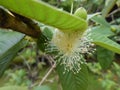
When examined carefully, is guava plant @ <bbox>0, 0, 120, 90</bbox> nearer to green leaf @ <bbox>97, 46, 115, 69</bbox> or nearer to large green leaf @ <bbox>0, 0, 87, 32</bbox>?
large green leaf @ <bbox>0, 0, 87, 32</bbox>

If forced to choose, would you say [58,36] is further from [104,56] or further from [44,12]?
[104,56]

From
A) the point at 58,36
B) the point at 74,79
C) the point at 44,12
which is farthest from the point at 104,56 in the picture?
the point at 44,12

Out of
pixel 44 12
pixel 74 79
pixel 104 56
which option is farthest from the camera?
pixel 104 56

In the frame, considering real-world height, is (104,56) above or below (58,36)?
below

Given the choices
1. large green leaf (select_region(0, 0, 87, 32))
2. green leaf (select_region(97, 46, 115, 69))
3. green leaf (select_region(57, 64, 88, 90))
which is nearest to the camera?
large green leaf (select_region(0, 0, 87, 32))

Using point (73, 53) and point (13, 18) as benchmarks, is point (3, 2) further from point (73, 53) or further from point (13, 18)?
point (73, 53)

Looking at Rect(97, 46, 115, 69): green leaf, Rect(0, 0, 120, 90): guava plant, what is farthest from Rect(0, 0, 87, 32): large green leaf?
Rect(97, 46, 115, 69): green leaf

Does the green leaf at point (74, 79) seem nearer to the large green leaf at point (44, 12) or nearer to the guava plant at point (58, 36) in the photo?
the guava plant at point (58, 36)
